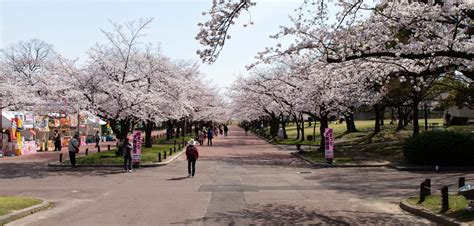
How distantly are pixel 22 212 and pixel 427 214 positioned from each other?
910cm

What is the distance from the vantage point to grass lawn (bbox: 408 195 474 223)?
32.0 feet

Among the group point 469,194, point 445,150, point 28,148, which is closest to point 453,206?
point 469,194

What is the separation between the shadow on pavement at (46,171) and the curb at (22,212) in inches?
351

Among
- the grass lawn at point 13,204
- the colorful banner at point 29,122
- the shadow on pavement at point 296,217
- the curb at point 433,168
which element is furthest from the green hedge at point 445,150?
the colorful banner at point 29,122

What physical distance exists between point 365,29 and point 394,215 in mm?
5954

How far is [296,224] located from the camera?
10023 millimetres

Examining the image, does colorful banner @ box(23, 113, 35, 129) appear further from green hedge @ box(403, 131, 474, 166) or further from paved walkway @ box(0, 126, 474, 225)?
green hedge @ box(403, 131, 474, 166)

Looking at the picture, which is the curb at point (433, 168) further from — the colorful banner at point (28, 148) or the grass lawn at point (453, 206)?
the colorful banner at point (28, 148)

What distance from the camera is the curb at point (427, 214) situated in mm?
9710

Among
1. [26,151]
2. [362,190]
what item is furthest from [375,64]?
[26,151]

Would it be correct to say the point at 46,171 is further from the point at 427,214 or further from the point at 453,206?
the point at 453,206

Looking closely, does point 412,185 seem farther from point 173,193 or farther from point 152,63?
point 152,63

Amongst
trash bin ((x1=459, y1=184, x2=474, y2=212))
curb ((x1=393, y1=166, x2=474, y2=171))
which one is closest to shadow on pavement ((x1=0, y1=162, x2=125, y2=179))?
curb ((x1=393, y1=166, x2=474, y2=171))

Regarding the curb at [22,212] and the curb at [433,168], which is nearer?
the curb at [22,212]
